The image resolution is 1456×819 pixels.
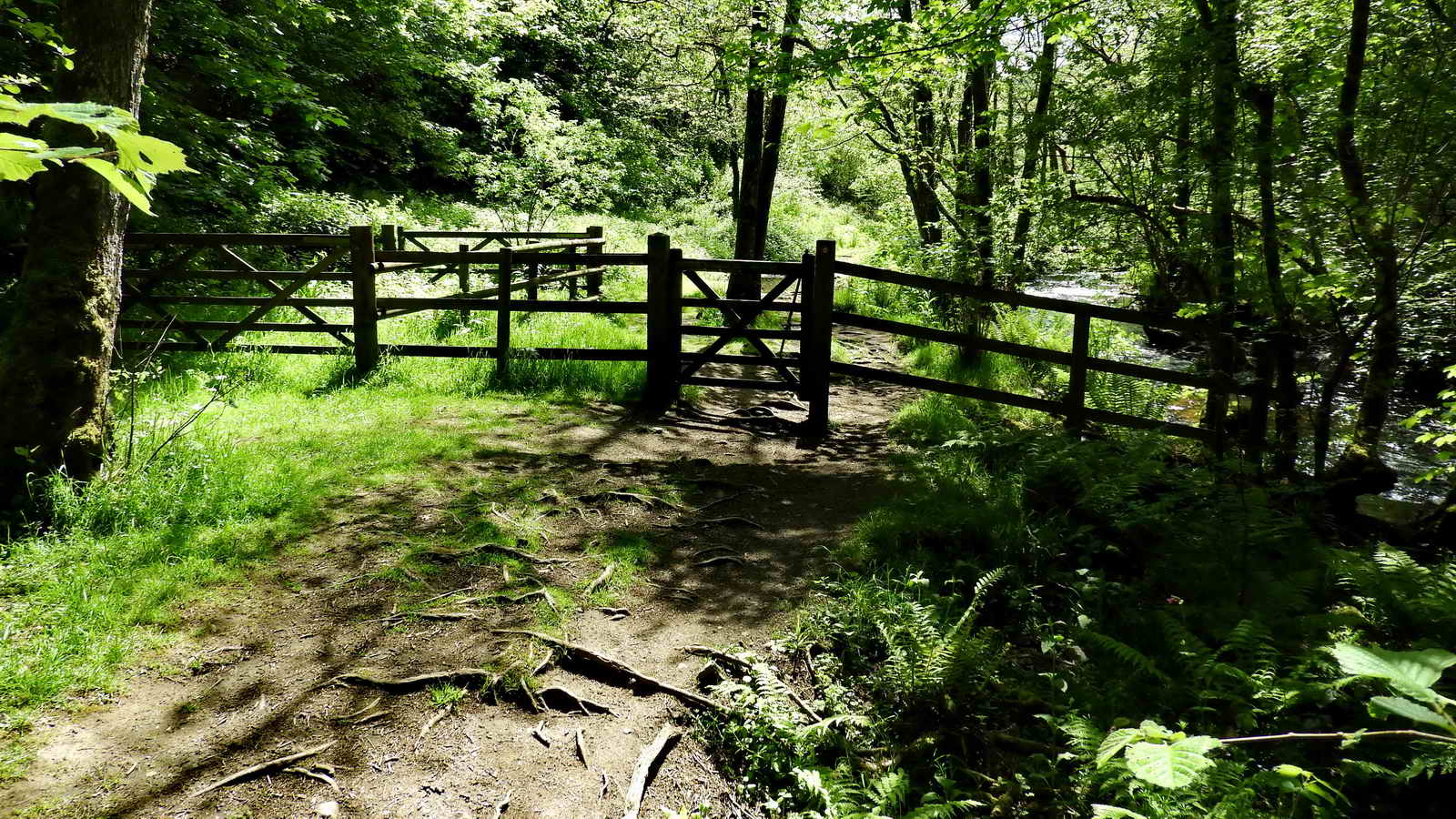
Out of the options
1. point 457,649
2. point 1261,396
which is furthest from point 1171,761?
point 1261,396

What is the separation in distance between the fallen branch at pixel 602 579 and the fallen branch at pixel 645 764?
4.61 feet

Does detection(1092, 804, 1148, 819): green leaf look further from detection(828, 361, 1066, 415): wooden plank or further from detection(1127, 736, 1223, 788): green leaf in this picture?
detection(828, 361, 1066, 415): wooden plank

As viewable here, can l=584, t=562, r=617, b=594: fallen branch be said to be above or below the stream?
below

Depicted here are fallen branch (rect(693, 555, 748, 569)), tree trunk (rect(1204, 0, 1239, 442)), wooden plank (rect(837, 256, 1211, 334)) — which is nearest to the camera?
fallen branch (rect(693, 555, 748, 569))

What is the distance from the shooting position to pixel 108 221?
5344mm

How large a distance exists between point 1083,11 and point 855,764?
9.46 meters

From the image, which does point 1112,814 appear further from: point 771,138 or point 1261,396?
point 771,138

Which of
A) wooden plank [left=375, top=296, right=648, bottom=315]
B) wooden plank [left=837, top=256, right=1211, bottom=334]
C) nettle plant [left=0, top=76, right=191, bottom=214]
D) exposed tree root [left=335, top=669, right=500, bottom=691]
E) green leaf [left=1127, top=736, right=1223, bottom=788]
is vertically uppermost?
nettle plant [left=0, top=76, right=191, bottom=214]

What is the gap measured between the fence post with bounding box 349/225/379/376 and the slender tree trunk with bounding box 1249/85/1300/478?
881 centimetres

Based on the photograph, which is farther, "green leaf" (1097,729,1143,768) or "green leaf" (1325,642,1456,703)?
"green leaf" (1097,729,1143,768)

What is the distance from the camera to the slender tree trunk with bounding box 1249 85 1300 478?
20.6 ft

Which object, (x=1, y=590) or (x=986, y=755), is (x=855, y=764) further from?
(x=1, y=590)

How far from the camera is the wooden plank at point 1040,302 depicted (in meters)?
7.25

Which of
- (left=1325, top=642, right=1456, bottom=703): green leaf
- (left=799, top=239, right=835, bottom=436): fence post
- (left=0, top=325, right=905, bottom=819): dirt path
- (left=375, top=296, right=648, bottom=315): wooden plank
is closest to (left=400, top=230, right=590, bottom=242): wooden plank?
(left=375, top=296, right=648, bottom=315): wooden plank
